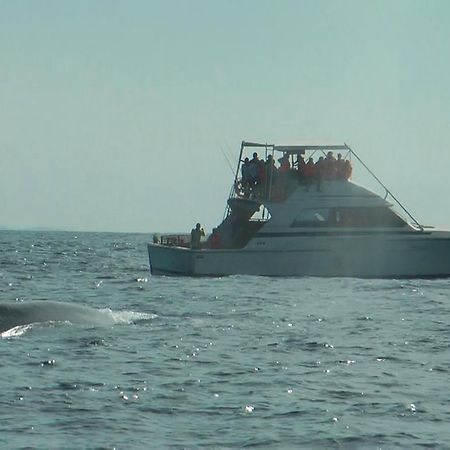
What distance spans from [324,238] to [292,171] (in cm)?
283

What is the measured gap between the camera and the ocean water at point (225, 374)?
520 inches

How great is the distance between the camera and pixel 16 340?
20359 millimetres

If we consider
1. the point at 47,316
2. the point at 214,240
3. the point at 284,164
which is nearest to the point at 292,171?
the point at 284,164

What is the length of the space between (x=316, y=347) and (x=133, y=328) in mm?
4279

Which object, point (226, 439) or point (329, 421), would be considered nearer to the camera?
point (226, 439)

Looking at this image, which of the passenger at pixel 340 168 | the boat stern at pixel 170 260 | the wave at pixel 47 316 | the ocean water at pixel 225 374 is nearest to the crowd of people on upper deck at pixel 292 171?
the passenger at pixel 340 168

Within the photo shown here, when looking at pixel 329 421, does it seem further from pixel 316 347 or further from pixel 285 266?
pixel 285 266

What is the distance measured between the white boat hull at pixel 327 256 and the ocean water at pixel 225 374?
1030cm

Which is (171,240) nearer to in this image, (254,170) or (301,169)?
(254,170)

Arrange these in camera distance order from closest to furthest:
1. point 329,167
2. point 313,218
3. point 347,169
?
point 313,218, point 329,167, point 347,169

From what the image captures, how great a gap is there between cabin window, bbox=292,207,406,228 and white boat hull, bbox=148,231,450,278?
445 millimetres

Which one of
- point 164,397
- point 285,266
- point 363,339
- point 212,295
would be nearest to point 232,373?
point 164,397

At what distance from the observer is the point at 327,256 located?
41.7 m

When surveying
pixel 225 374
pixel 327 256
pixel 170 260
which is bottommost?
pixel 225 374
